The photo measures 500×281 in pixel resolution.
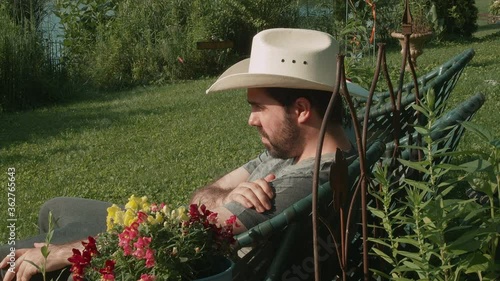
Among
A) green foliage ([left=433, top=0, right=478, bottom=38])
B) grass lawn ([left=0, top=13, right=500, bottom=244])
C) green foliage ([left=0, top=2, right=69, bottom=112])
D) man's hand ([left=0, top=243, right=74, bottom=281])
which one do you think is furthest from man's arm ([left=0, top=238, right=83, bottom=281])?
green foliage ([left=433, top=0, right=478, bottom=38])

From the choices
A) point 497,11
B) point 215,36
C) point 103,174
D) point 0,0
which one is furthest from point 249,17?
point 103,174

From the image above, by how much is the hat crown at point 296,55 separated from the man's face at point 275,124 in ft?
0.35

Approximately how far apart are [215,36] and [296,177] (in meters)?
12.6

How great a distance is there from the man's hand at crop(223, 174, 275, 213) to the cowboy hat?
397 millimetres

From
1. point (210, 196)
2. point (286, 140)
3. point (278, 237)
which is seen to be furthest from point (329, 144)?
point (278, 237)

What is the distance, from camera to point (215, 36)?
1518 centimetres

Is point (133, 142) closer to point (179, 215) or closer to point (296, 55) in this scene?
point (296, 55)

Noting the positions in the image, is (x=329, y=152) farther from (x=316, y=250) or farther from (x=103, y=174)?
(x=103, y=174)

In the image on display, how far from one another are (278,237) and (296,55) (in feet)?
3.08

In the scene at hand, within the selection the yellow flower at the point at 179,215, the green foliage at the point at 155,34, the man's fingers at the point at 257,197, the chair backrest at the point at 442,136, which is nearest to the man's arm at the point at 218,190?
the man's fingers at the point at 257,197

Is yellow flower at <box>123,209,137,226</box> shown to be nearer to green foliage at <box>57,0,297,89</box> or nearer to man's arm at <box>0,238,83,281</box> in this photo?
man's arm at <box>0,238,83,281</box>

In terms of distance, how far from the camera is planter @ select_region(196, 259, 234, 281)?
203cm

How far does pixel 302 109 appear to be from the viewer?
9.73 feet

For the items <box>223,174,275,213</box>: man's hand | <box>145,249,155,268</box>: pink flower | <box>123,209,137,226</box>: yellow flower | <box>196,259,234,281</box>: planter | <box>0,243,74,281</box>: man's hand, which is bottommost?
<box>0,243,74,281</box>: man's hand
